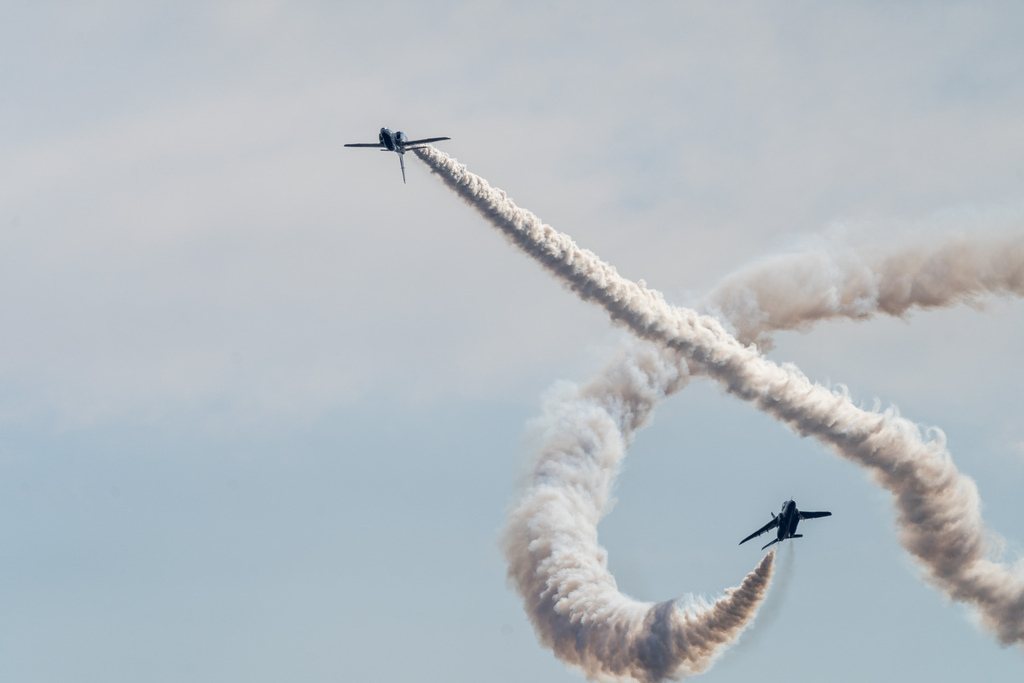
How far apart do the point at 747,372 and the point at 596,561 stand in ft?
52.7

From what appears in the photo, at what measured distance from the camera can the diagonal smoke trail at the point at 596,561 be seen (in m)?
96.3

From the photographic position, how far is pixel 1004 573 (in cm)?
10281

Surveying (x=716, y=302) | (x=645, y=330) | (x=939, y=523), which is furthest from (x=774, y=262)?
(x=939, y=523)

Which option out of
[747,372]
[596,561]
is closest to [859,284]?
[747,372]

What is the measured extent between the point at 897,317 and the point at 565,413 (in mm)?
21867

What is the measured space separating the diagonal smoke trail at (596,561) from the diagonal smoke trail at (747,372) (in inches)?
327

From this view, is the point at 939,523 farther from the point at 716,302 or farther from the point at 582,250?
the point at 582,250

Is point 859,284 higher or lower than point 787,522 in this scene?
higher

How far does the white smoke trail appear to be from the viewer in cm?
9594

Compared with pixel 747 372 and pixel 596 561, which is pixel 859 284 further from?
pixel 596 561

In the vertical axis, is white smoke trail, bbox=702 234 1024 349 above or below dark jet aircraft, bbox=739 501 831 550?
above

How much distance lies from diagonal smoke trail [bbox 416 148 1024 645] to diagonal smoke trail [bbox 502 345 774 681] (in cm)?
831

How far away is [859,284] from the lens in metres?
100

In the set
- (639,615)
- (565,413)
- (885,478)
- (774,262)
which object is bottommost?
(639,615)
